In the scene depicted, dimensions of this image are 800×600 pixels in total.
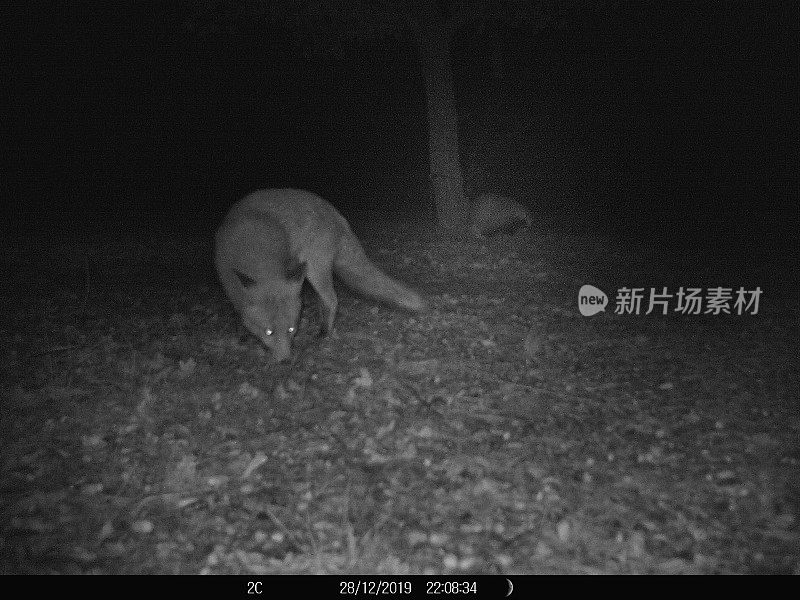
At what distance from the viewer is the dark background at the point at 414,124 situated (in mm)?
15508

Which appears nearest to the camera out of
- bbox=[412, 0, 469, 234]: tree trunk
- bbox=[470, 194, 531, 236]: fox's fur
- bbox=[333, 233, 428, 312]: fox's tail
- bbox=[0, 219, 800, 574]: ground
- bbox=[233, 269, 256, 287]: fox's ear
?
bbox=[0, 219, 800, 574]: ground

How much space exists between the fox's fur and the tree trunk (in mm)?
260

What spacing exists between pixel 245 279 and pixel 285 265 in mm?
584

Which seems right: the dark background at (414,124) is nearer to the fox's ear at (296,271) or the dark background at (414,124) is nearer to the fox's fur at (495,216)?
the fox's fur at (495,216)

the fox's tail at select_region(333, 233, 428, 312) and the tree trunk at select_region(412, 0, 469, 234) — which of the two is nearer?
the fox's tail at select_region(333, 233, 428, 312)

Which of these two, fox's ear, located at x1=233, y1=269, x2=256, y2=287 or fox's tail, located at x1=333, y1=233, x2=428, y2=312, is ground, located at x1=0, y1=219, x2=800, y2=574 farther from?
fox's ear, located at x1=233, y1=269, x2=256, y2=287

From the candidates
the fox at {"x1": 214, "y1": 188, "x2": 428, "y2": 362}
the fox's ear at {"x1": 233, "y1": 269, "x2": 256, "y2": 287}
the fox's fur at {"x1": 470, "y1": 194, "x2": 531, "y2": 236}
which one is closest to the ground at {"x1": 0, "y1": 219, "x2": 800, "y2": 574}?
the fox at {"x1": 214, "y1": 188, "x2": 428, "y2": 362}

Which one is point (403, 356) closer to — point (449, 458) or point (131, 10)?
point (449, 458)

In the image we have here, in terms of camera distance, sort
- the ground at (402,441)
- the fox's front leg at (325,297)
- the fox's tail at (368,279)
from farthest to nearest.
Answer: the fox's tail at (368,279) < the fox's front leg at (325,297) < the ground at (402,441)

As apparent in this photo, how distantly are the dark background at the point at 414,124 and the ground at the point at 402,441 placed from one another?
5746 mm

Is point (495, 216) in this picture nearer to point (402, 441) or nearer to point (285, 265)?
point (285, 265)

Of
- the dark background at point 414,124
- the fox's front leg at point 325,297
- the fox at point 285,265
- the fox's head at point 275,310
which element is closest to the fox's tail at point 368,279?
the fox at point 285,265

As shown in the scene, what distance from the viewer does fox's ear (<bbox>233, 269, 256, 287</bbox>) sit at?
6816 mm

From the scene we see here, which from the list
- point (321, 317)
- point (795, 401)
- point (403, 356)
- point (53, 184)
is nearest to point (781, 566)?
point (795, 401)
